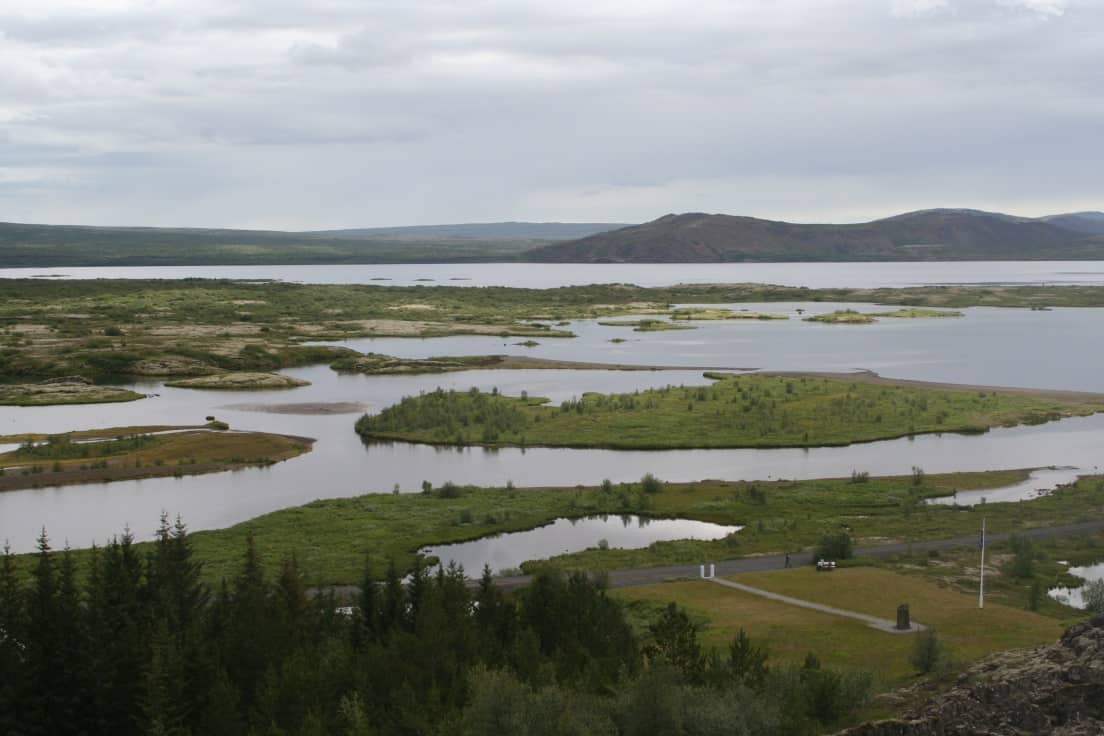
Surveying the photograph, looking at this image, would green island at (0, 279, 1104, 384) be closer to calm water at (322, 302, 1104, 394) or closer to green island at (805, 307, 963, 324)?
calm water at (322, 302, 1104, 394)

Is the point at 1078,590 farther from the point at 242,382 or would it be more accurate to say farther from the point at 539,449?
the point at 242,382

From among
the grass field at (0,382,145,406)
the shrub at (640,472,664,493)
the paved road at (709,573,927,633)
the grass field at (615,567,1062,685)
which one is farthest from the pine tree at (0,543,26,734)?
the grass field at (0,382,145,406)

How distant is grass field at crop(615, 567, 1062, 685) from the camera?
3316 cm

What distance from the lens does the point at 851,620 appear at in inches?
1443

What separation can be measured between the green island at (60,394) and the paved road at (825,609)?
64719mm

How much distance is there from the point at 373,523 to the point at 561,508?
9009 millimetres

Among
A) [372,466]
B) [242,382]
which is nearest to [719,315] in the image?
[242,382]

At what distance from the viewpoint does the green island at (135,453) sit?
2408 inches

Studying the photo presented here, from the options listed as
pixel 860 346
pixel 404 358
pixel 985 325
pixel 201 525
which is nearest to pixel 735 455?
pixel 201 525

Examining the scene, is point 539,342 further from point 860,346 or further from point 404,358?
point 860,346

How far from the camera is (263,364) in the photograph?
112188mm

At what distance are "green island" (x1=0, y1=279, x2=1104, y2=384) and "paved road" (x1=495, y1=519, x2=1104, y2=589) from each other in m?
73.7

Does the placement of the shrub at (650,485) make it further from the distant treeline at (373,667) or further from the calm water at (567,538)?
the distant treeline at (373,667)

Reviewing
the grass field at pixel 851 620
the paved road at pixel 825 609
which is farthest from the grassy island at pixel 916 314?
the paved road at pixel 825 609
